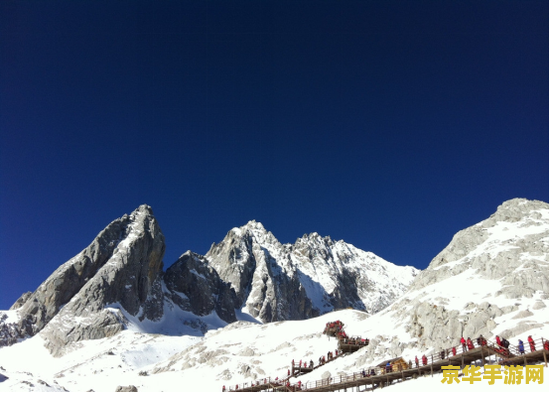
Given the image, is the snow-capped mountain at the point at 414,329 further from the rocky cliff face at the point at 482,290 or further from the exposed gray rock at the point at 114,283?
the exposed gray rock at the point at 114,283

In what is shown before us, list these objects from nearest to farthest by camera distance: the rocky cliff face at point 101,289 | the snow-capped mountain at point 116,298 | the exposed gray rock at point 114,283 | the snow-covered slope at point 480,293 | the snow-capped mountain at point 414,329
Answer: the snow-covered slope at point 480,293, the snow-capped mountain at point 414,329, the exposed gray rock at point 114,283, the rocky cliff face at point 101,289, the snow-capped mountain at point 116,298

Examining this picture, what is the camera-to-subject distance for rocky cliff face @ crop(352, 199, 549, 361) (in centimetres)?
4666

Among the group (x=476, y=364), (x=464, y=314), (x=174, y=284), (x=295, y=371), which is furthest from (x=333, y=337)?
(x=174, y=284)

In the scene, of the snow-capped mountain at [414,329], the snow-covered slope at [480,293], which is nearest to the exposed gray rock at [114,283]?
the snow-capped mountain at [414,329]

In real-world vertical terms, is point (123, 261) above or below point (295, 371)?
above

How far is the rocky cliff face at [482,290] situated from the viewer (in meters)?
46.7

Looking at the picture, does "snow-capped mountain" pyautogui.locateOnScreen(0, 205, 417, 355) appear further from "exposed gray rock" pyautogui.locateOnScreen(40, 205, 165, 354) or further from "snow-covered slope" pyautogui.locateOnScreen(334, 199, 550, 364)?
"snow-covered slope" pyautogui.locateOnScreen(334, 199, 550, 364)

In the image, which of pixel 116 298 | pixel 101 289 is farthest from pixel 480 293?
pixel 116 298

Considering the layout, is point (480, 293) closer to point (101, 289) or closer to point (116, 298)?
point (101, 289)

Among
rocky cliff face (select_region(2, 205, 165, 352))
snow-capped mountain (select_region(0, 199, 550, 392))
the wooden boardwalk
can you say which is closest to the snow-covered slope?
snow-capped mountain (select_region(0, 199, 550, 392))

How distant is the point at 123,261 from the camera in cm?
16688

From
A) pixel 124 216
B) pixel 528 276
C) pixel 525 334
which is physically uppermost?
pixel 124 216

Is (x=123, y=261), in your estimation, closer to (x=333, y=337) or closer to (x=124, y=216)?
(x=124, y=216)

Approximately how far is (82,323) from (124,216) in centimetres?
6563
